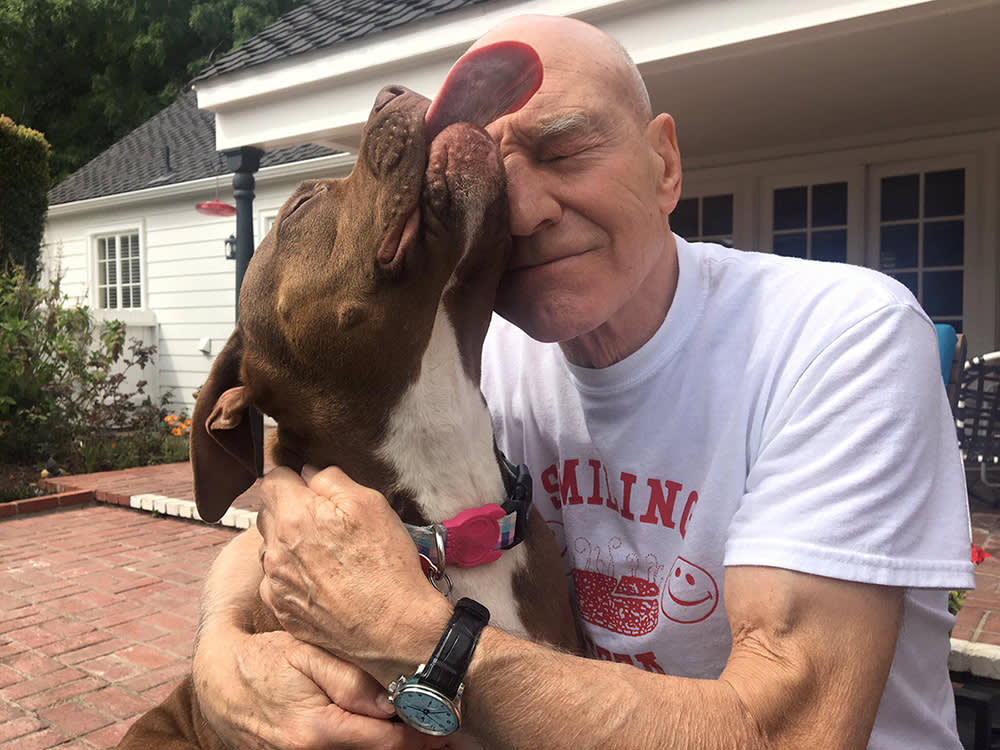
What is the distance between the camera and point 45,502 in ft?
25.3

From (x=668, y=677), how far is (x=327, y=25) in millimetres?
8338

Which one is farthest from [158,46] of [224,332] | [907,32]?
[907,32]

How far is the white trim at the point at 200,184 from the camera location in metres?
10.8

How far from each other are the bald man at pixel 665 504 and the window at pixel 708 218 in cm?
729

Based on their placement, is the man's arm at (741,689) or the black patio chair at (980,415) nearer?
the man's arm at (741,689)

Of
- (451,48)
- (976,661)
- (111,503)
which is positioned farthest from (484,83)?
(111,503)

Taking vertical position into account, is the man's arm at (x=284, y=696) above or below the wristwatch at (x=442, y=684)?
below

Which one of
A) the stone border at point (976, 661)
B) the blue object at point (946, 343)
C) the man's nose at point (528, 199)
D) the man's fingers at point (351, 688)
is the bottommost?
the stone border at point (976, 661)

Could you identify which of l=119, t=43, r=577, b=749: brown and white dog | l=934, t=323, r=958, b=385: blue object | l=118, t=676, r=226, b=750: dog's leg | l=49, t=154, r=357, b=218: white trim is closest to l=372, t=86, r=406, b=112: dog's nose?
l=119, t=43, r=577, b=749: brown and white dog

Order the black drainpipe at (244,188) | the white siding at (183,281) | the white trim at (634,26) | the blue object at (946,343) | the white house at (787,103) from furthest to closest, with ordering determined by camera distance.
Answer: the white siding at (183,281), the black drainpipe at (244,188), the white house at (787,103), the white trim at (634,26), the blue object at (946,343)

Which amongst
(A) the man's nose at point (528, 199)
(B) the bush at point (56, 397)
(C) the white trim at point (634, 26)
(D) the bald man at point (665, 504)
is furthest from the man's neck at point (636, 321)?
(B) the bush at point (56, 397)

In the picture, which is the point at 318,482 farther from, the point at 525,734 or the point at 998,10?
the point at 998,10

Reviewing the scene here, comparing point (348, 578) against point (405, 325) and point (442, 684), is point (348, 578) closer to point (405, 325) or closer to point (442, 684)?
point (442, 684)

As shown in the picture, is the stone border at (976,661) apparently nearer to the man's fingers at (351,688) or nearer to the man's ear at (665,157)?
the man's ear at (665,157)
